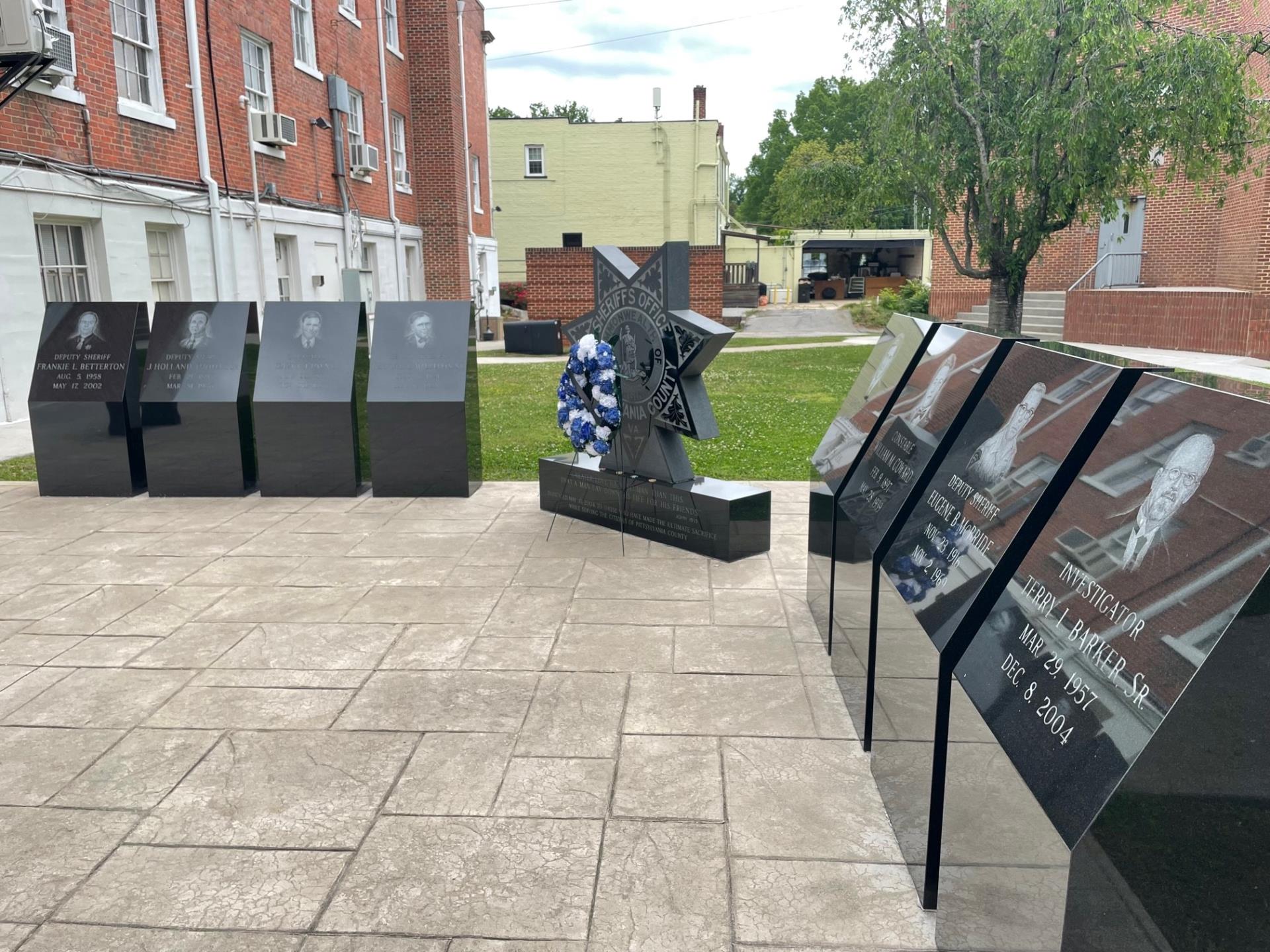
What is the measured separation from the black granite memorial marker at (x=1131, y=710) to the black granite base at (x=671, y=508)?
141 inches

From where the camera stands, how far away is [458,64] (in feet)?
80.6

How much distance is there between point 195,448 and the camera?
7.70 m

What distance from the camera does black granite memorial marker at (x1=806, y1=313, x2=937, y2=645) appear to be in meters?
4.07

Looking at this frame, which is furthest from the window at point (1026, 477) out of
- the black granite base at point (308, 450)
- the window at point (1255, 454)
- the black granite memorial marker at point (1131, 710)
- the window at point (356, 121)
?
the window at point (356, 121)

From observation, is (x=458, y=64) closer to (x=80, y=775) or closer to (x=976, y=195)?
(x=976, y=195)

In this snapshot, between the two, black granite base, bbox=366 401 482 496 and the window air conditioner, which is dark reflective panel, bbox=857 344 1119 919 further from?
the window air conditioner

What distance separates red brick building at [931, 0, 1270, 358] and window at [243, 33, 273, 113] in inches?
533

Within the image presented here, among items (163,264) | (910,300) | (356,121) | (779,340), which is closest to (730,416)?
(163,264)

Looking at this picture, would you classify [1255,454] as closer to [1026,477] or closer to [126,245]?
[1026,477]

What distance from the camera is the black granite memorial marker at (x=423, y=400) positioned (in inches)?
290

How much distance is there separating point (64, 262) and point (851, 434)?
35.0 feet

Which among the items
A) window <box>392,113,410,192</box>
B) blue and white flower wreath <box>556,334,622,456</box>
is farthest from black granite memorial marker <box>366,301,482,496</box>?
window <box>392,113,410,192</box>

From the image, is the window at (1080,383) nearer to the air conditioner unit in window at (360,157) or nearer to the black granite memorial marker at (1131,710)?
the black granite memorial marker at (1131,710)

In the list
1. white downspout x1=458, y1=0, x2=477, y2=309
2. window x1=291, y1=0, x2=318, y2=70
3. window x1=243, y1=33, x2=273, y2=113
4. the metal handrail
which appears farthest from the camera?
white downspout x1=458, y1=0, x2=477, y2=309
